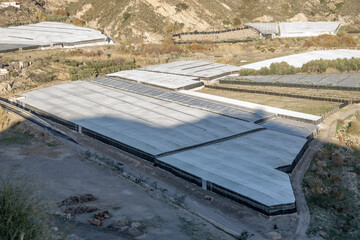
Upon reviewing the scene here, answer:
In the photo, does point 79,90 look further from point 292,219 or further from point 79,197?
point 292,219

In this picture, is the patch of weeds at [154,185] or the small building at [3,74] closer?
the patch of weeds at [154,185]

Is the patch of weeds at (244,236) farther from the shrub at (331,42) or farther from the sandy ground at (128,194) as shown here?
the shrub at (331,42)

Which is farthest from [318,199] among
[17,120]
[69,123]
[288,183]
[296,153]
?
[17,120]

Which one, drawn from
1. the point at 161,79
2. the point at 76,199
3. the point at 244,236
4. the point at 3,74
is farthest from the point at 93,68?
the point at 244,236

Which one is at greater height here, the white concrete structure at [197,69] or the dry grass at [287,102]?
the white concrete structure at [197,69]

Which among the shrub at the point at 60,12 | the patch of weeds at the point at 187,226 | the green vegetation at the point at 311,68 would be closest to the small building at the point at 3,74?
the green vegetation at the point at 311,68

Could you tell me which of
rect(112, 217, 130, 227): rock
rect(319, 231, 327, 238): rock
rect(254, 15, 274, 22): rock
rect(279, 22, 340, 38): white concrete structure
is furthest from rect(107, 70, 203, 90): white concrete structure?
rect(254, 15, 274, 22): rock
